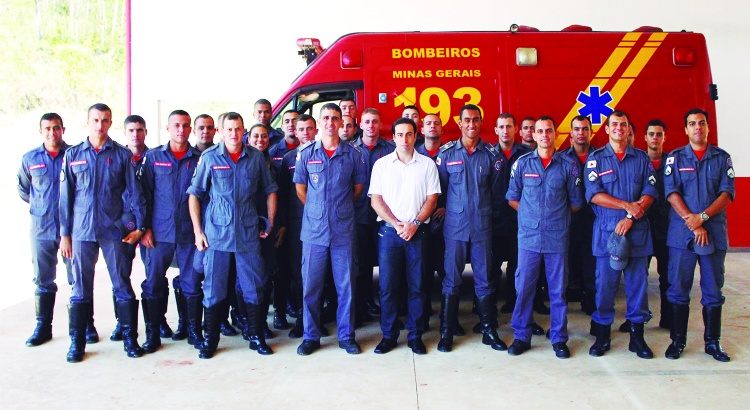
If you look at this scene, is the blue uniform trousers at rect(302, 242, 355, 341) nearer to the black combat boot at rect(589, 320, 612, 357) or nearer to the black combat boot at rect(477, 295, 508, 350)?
the black combat boot at rect(477, 295, 508, 350)

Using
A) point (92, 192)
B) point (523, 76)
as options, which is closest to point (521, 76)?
point (523, 76)

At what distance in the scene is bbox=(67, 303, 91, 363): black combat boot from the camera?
411 centimetres

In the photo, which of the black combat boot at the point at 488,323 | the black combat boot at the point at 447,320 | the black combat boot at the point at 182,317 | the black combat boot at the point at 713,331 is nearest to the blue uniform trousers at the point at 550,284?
the black combat boot at the point at 488,323

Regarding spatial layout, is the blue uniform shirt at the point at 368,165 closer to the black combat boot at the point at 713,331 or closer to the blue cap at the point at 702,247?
the blue cap at the point at 702,247

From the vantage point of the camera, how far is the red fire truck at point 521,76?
17.7ft

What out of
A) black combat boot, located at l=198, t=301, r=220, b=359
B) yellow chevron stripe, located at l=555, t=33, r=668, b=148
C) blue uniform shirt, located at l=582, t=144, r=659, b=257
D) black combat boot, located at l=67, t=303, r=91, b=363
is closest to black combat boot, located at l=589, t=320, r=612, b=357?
blue uniform shirt, located at l=582, t=144, r=659, b=257

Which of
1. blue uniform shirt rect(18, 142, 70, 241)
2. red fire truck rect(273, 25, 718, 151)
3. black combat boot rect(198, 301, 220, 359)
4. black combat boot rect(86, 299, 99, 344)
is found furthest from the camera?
red fire truck rect(273, 25, 718, 151)

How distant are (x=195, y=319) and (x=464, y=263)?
1886 mm

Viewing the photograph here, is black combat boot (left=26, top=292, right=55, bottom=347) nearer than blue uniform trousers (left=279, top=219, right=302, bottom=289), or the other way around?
black combat boot (left=26, top=292, right=55, bottom=347)

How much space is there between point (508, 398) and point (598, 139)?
276 cm

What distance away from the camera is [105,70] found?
31.3 ft

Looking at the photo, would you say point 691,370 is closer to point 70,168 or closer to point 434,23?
point 70,168

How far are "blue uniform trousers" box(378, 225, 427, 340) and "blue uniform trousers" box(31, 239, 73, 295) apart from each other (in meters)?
2.29

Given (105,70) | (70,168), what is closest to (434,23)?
(105,70)
